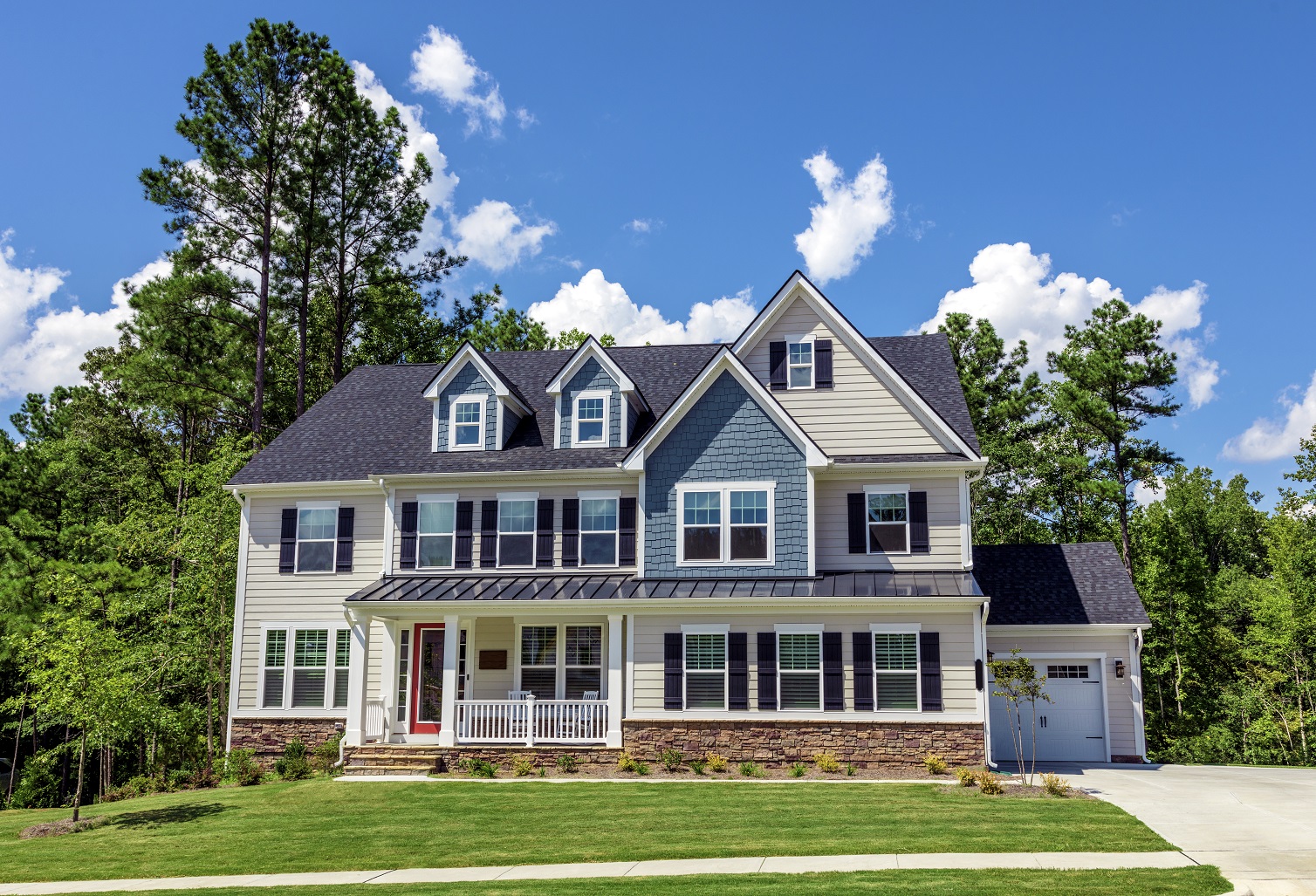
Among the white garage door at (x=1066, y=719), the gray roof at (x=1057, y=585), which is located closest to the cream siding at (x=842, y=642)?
the gray roof at (x=1057, y=585)

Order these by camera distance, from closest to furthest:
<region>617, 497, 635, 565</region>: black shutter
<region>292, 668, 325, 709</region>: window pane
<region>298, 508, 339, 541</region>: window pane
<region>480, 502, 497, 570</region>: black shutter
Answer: <region>617, 497, 635, 565</region>: black shutter → <region>480, 502, 497, 570</region>: black shutter → <region>292, 668, 325, 709</region>: window pane → <region>298, 508, 339, 541</region>: window pane

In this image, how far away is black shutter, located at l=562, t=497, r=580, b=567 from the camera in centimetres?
2461

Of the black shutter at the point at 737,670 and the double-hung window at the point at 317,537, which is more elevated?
the double-hung window at the point at 317,537

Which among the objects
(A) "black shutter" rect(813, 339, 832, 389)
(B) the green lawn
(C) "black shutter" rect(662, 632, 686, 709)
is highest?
(A) "black shutter" rect(813, 339, 832, 389)

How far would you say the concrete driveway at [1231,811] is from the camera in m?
12.1

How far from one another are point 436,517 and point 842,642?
10.2 meters

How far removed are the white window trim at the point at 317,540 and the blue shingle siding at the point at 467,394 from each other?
310 cm

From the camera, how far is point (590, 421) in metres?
25.7

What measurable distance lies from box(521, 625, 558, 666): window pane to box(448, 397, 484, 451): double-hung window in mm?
4809

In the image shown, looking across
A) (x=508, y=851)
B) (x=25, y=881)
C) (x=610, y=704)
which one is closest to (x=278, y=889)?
(x=508, y=851)

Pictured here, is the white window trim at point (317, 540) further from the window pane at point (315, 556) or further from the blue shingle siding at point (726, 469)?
the blue shingle siding at point (726, 469)

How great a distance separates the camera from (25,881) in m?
14.6

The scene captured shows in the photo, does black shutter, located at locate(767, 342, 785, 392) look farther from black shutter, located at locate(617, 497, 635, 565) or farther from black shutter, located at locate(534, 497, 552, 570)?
black shutter, located at locate(534, 497, 552, 570)

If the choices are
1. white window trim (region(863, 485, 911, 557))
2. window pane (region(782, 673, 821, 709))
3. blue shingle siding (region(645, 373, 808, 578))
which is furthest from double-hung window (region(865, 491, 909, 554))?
window pane (region(782, 673, 821, 709))
